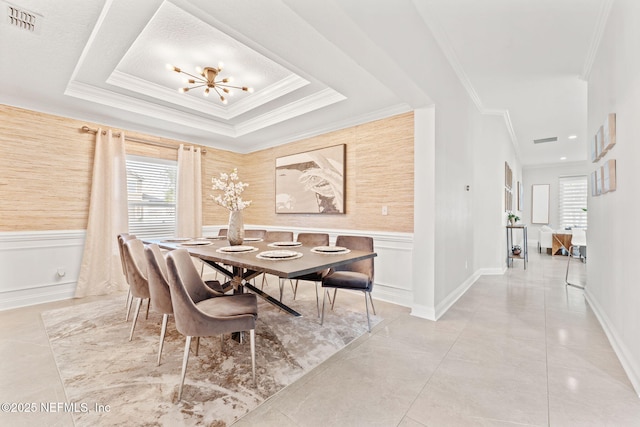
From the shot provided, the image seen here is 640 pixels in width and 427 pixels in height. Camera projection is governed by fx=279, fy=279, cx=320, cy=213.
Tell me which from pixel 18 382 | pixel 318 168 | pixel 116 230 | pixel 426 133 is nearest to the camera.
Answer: pixel 18 382

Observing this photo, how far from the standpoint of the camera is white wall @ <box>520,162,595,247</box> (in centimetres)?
898

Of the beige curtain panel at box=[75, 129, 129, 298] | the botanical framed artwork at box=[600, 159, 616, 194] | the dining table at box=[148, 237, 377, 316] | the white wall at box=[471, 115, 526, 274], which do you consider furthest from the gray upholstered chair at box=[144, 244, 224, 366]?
the white wall at box=[471, 115, 526, 274]

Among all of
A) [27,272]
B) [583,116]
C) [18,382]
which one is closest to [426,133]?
[18,382]

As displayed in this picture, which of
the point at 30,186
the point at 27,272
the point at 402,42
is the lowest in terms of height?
the point at 27,272

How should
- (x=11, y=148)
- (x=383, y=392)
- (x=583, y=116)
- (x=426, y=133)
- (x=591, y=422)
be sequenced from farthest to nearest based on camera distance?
(x=583, y=116)
(x=11, y=148)
(x=426, y=133)
(x=383, y=392)
(x=591, y=422)

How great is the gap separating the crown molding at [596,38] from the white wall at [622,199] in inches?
2.3

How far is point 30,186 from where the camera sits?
351 cm

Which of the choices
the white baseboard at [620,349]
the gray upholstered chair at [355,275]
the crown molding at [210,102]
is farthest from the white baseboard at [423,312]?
the crown molding at [210,102]

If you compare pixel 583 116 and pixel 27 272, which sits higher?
pixel 583 116

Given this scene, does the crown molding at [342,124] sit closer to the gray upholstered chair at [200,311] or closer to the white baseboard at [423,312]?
the white baseboard at [423,312]

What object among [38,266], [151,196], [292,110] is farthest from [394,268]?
[38,266]

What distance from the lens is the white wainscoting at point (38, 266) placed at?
337 centimetres

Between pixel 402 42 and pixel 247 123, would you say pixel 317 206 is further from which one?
pixel 402 42

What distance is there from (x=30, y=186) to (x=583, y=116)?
8664mm
